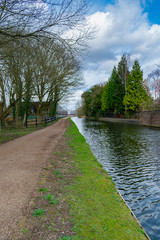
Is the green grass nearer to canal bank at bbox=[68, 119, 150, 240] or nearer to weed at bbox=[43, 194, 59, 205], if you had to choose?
canal bank at bbox=[68, 119, 150, 240]

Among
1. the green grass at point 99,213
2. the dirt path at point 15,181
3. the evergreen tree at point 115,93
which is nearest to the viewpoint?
the green grass at point 99,213

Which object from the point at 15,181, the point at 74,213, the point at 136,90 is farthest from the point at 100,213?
the point at 136,90

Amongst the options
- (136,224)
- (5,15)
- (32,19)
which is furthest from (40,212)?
(5,15)

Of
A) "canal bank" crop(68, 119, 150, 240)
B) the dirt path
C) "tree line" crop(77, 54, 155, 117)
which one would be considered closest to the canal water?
"canal bank" crop(68, 119, 150, 240)

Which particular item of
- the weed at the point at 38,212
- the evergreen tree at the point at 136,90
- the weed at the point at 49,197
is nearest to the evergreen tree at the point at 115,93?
the evergreen tree at the point at 136,90

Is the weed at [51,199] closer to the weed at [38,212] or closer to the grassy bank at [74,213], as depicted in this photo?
the grassy bank at [74,213]

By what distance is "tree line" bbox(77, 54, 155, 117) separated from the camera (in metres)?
37.8

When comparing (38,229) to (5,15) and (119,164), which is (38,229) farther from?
(5,15)

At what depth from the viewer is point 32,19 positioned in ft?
21.5

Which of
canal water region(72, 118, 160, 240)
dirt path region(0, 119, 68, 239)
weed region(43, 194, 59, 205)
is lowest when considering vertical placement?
canal water region(72, 118, 160, 240)

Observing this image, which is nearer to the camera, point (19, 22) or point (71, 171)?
point (71, 171)

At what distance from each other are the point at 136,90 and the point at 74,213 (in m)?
37.4

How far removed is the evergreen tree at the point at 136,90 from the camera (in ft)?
123

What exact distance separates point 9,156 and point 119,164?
4485 millimetres
